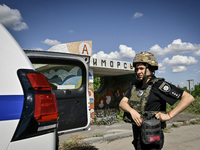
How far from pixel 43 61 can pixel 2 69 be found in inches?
77.8

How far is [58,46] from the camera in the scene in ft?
36.0

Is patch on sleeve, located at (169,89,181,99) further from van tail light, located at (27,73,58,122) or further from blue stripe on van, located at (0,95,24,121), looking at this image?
blue stripe on van, located at (0,95,24,121)

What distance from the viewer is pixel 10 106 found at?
139 cm

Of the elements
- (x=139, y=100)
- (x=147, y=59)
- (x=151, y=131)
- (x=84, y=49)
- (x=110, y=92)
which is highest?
(x=84, y=49)

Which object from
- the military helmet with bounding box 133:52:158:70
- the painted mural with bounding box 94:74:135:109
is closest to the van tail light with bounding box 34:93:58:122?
the military helmet with bounding box 133:52:158:70

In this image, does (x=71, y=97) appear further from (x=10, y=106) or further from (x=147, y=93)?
(x=10, y=106)

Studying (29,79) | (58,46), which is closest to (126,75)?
(58,46)

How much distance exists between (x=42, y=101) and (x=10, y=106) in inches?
9.2

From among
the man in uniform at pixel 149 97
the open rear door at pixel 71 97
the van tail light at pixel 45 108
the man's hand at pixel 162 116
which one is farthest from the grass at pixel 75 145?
the van tail light at pixel 45 108

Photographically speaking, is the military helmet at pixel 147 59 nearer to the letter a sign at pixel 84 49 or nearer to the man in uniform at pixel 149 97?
the man in uniform at pixel 149 97

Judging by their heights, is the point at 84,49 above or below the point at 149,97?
above

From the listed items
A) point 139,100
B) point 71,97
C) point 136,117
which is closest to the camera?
point 136,117

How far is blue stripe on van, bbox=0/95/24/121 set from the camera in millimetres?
1363

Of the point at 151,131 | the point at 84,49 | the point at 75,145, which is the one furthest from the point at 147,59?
the point at 84,49
